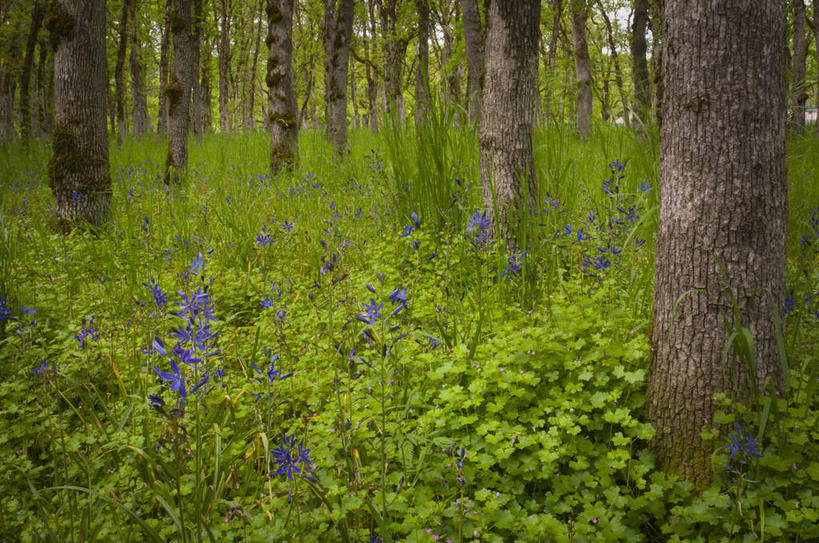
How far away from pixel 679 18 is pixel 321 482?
2.20 m

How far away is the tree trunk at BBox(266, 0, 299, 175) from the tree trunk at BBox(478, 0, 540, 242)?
488 centimetres

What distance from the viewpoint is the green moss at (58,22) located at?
4930 millimetres

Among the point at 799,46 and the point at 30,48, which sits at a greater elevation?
the point at 30,48

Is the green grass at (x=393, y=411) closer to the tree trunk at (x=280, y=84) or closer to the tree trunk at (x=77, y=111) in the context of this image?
the tree trunk at (x=77, y=111)

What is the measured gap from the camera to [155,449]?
199 cm

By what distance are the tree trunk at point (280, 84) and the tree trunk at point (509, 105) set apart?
4.88 m

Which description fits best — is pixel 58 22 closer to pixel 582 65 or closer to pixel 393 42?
pixel 393 42

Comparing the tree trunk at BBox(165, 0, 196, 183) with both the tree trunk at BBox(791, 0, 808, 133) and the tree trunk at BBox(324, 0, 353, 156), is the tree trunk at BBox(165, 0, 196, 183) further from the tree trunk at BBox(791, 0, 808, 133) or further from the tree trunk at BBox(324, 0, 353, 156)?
the tree trunk at BBox(791, 0, 808, 133)

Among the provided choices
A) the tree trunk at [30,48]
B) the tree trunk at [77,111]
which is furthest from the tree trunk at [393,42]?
the tree trunk at [30,48]

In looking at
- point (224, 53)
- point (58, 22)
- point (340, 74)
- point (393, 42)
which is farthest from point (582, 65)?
point (224, 53)

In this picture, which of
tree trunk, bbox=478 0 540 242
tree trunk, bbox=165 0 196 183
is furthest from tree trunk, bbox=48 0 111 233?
tree trunk, bbox=478 0 540 242

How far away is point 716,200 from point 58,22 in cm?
622

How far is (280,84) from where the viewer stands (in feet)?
26.1

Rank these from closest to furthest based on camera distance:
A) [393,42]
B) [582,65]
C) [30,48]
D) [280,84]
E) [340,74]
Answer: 1. [280,84]
2. [340,74]
3. [582,65]
4. [30,48]
5. [393,42]
